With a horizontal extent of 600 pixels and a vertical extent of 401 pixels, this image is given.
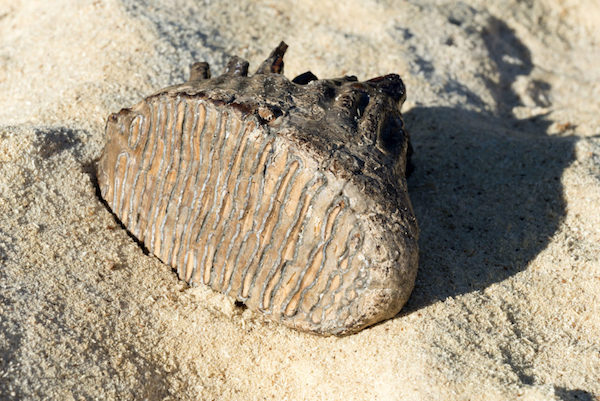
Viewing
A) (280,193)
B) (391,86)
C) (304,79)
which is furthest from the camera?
(304,79)

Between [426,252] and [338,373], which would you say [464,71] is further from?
[338,373]

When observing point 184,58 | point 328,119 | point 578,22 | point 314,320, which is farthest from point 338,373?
point 578,22

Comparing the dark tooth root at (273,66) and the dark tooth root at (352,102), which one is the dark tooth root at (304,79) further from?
the dark tooth root at (352,102)

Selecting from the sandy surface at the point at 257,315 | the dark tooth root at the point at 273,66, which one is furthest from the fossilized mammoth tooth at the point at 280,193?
the dark tooth root at the point at 273,66

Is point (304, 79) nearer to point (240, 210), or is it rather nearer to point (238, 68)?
point (238, 68)

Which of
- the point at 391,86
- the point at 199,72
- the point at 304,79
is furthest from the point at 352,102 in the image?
the point at 199,72
